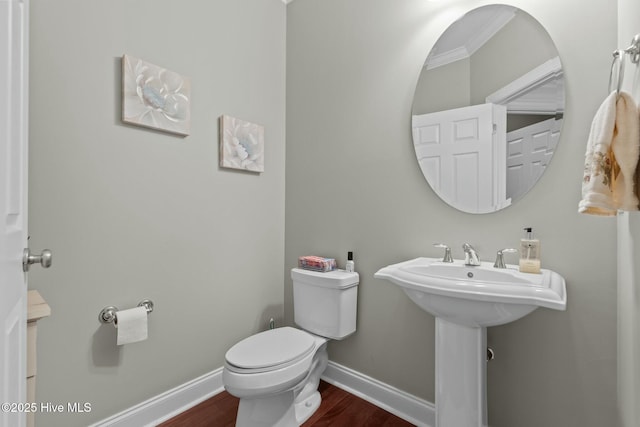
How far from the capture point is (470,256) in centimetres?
135

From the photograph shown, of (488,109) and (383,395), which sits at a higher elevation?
(488,109)

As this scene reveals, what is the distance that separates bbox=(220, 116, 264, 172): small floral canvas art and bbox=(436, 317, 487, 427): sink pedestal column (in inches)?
55.8

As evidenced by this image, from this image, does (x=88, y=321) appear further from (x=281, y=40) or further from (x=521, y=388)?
(x=281, y=40)

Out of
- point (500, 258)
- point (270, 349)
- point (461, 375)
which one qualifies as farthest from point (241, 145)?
point (461, 375)

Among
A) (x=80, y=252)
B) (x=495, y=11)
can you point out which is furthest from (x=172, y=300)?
(x=495, y=11)

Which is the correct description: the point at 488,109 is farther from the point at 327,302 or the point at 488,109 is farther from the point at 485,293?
the point at 327,302

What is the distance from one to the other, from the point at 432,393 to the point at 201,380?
126 cm

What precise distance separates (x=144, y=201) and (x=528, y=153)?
1.80 meters

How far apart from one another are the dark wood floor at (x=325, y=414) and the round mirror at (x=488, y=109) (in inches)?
46.2

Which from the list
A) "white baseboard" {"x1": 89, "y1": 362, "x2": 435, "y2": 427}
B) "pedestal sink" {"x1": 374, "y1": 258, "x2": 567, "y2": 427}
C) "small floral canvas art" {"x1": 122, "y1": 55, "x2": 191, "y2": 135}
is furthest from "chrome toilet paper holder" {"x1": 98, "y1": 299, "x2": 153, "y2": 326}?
"pedestal sink" {"x1": 374, "y1": 258, "x2": 567, "y2": 427}

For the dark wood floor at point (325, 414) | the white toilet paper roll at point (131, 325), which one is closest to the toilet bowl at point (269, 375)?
the dark wood floor at point (325, 414)

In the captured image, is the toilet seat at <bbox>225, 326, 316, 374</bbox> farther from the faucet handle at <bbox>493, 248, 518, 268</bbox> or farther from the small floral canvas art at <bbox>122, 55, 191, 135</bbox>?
the small floral canvas art at <bbox>122, 55, 191, 135</bbox>

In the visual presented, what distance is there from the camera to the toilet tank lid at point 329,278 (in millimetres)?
1717

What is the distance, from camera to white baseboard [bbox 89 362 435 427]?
1.50 m
